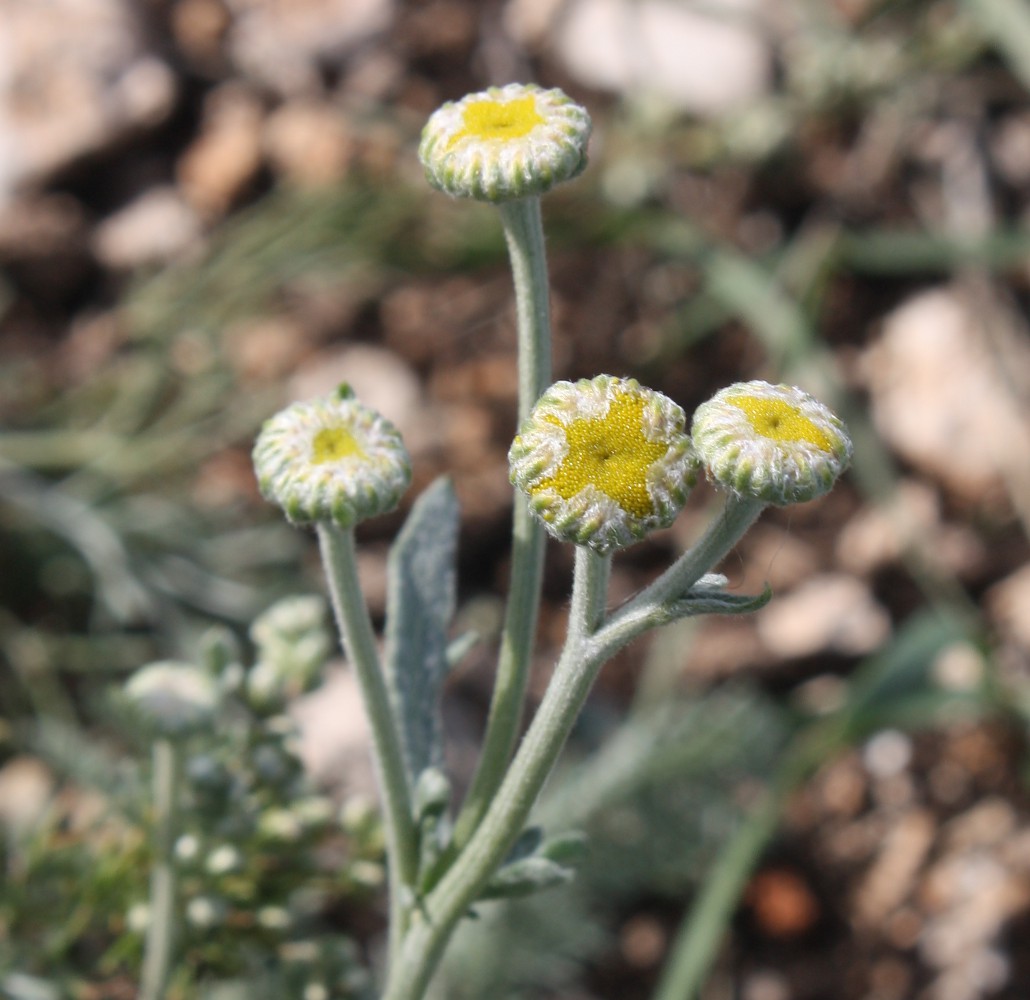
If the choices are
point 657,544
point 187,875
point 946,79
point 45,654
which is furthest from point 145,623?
point 946,79

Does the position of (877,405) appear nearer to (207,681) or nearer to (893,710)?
(893,710)

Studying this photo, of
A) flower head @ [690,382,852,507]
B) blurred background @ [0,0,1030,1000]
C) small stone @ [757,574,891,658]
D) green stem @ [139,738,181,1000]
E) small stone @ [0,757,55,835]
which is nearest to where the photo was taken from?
flower head @ [690,382,852,507]

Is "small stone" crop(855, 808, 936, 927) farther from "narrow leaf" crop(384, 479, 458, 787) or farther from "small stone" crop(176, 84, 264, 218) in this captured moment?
"small stone" crop(176, 84, 264, 218)

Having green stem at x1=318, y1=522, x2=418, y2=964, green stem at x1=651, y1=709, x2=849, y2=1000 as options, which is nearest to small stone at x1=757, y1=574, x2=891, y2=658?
green stem at x1=651, y1=709, x2=849, y2=1000

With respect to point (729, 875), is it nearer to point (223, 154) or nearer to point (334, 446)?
point (334, 446)

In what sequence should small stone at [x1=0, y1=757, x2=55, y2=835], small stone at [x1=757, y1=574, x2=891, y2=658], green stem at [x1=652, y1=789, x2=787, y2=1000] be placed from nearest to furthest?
green stem at [x1=652, y1=789, x2=787, y2=1000] → small stone at [x1=0, y1=757, x2=55, y2=835] → small stone at [x1=757, y1=574, x2=891, y2=658]

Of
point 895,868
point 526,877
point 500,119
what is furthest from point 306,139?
point 526,877

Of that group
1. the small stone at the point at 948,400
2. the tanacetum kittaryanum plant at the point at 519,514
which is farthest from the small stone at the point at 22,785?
the small stone at the point at 948,400

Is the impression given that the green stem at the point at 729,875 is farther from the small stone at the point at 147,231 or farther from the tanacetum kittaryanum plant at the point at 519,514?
the small stone at the point at 147,231
